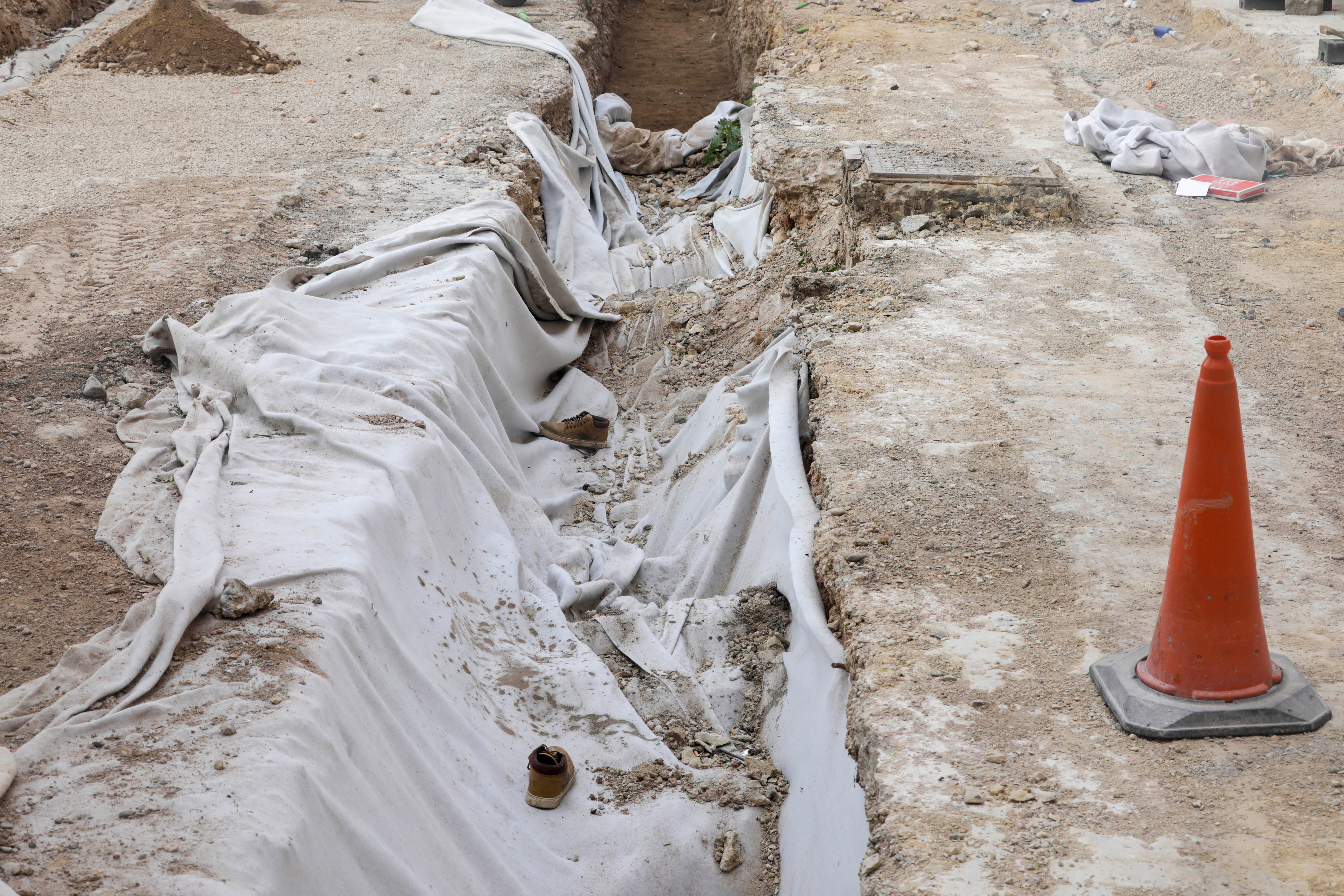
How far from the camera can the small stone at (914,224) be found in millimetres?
4801

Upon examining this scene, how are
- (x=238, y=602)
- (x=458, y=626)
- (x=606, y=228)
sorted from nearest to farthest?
(x=238, y=602)
(x=458, y=626)
(x=606, y=228)

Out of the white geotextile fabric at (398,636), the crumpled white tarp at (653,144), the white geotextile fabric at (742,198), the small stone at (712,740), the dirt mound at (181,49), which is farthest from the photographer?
the crumpled white tarp at (653,144)

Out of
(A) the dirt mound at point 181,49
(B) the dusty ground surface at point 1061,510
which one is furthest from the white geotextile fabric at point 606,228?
(A) the dirt mound at point 181,49

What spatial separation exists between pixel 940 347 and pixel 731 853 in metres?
2.00

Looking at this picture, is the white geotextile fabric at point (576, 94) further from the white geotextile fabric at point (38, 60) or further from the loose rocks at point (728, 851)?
the loose rocks at point (728, 851)

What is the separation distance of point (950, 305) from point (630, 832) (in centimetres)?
245

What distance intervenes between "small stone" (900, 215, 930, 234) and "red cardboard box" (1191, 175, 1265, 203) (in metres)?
1.75

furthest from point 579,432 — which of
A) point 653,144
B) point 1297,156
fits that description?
point 653,144

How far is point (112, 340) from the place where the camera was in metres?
4.29

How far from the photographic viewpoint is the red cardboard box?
5.29m

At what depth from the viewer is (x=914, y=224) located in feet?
15.8

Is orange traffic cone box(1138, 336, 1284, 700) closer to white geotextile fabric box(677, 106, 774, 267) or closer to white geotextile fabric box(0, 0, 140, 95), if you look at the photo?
white geotextile fabric box(677, 106, 774, 267)

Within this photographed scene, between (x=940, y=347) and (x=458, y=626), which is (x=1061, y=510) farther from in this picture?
(x=458, y=626)

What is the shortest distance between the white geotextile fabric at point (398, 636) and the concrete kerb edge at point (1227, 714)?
0.63 metres
